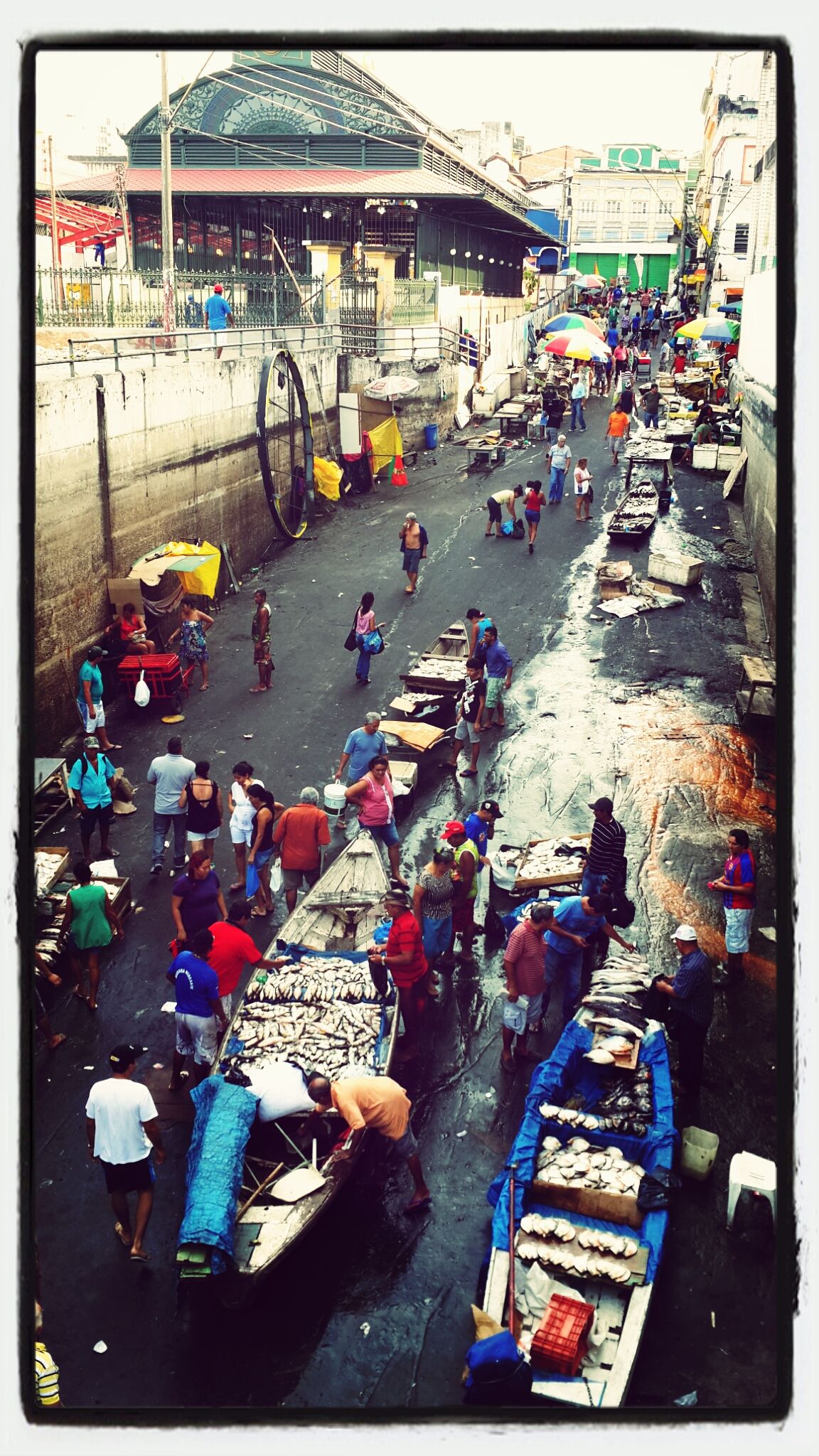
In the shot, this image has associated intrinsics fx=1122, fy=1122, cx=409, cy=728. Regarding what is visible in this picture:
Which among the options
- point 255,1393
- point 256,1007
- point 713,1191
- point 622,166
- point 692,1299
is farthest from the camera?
point 622,166

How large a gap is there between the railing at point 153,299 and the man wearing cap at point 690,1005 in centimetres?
1061

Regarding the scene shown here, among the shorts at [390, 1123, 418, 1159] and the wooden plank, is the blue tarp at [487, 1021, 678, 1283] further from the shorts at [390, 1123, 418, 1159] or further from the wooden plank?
the wooden plank

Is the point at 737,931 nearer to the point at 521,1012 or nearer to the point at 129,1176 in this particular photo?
the point at 521,1012

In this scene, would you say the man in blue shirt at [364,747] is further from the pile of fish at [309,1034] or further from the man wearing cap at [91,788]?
the pile of fish at [309,1034]

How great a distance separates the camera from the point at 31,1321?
371 cm

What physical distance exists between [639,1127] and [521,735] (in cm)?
801

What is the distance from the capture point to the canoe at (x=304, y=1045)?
6.73 m

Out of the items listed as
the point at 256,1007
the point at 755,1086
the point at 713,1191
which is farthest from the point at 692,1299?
the point at 256,1007

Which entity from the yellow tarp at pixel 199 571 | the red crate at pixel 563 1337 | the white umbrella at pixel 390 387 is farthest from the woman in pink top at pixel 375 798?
the white umbrella at pixel 390 387

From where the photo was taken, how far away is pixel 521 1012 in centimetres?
890

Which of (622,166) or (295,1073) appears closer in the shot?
(295,1073)

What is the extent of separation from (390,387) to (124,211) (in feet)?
36.9

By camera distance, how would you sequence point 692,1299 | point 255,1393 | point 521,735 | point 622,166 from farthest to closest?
Result: point 622,166 < point 521,735 < point 692,1299 < point 255,1393

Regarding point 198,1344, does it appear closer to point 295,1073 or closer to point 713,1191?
point 295,1073
